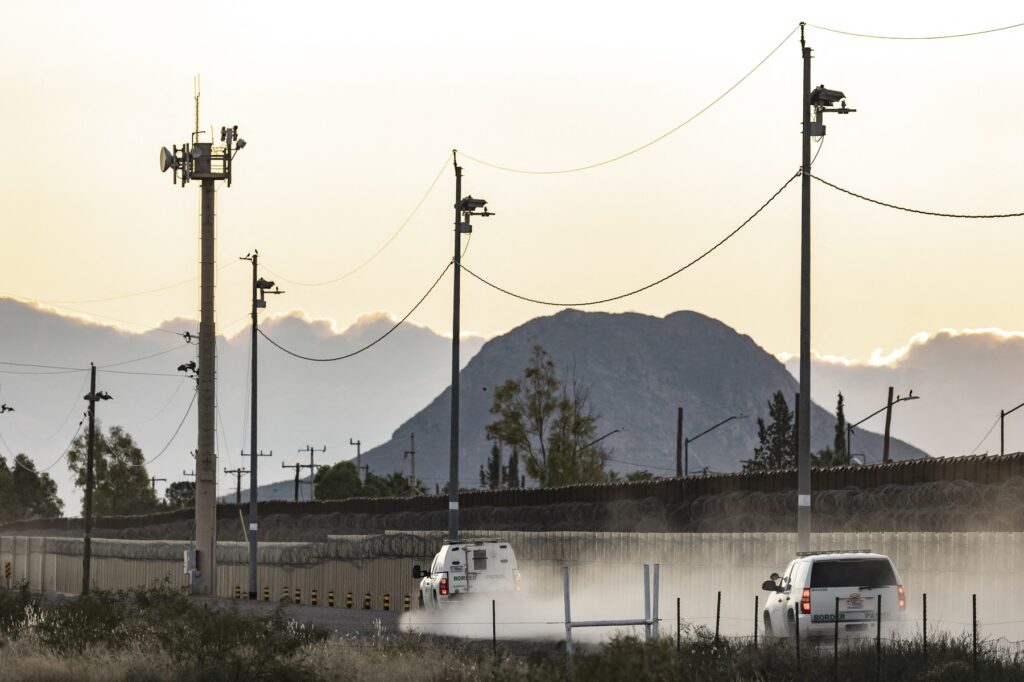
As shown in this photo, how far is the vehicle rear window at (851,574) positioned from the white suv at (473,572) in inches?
551

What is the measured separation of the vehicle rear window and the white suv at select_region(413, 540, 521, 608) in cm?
1400

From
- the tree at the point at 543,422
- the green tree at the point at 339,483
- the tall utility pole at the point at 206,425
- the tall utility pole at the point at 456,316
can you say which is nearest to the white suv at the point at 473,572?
the tall utility pole at the point at 456,316

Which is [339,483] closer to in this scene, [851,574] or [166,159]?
[166,159]

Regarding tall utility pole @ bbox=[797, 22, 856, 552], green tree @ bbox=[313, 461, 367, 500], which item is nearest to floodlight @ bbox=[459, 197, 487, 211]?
tall utility pole @ bbox=[797, 22, 856, 552]

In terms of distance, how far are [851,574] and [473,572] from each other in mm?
14557

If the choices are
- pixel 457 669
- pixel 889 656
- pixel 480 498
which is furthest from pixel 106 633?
pixel 480 498

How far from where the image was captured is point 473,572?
41219 mm

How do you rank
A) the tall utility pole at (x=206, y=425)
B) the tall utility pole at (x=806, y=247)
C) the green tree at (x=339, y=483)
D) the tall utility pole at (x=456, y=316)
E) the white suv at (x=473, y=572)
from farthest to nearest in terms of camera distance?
the green tree at (x=339, y=483), the tall utility pole at (x=206, y=425), the tall utility pole at (x=456, y=316), the white suv at (x=473, y=572), the tall utility pole at (x=806, y=247)

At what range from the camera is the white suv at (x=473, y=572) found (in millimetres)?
41156

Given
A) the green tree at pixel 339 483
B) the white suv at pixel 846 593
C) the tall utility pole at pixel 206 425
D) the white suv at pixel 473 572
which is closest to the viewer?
the white suv at pixel 846 593

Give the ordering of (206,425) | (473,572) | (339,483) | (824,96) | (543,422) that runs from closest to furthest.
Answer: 1. (824,96)
2. (473,572)
3. (206,425)
4. (543,422)
5. (339,483)

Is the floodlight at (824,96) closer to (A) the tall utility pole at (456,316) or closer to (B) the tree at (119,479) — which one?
(A) the tall utility pole at (456,316)

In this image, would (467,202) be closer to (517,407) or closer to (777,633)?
(777,633)

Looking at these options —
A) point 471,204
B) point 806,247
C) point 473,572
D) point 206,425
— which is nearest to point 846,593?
point 806,247
